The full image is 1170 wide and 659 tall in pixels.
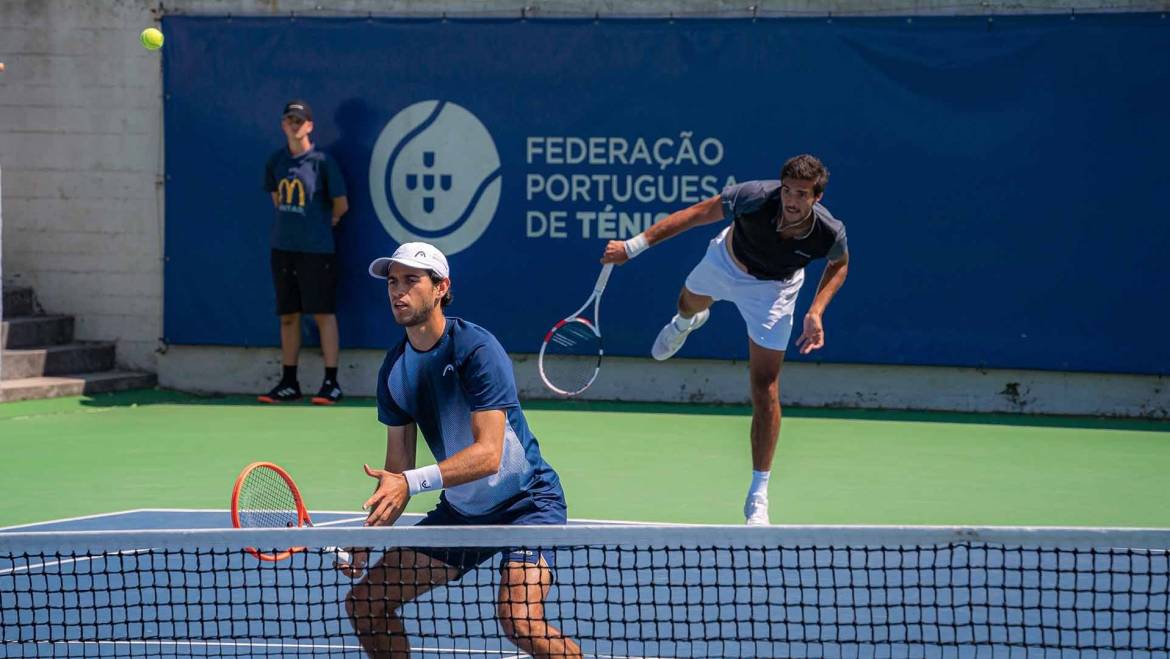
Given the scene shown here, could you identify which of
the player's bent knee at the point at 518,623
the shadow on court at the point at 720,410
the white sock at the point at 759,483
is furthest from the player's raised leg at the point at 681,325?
the player's bent knee at the point at 518,623

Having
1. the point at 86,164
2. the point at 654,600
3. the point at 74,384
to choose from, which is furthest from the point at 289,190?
the point at 654,600

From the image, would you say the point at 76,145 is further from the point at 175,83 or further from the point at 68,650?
the point at 68,650

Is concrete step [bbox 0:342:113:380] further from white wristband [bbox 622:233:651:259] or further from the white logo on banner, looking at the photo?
white wristband [bbox 622:233:651:259]

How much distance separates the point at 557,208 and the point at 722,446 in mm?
2660

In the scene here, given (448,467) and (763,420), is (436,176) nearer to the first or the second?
(763,420)

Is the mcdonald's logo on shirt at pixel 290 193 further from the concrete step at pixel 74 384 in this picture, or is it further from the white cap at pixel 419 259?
the white cap at pixel 419 259

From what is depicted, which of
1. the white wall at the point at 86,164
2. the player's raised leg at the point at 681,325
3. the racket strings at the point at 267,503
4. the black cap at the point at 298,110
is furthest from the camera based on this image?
the white wall at the point at 86,164

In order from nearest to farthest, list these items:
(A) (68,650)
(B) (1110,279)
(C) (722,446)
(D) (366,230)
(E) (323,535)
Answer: (E) (323,535)
(A) (68,650)
(C) (722,446)
(B) (1110,279)
(D) (366,230)

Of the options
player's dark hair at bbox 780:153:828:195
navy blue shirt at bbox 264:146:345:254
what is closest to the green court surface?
navy blue shirt at bbox 264:146:345:254

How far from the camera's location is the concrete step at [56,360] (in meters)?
12.3

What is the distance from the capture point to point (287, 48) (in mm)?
12430

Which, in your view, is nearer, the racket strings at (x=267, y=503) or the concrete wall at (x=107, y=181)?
the racket strings at (x=267, y=503)

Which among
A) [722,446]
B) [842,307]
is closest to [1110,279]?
[842,307]

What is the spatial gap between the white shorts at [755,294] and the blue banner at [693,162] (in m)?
3.61
